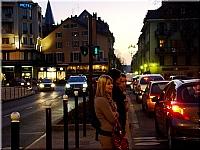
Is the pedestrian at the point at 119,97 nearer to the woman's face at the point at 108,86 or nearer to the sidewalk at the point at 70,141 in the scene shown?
the woman's face at the point at 108,86

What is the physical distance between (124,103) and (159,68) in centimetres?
7086

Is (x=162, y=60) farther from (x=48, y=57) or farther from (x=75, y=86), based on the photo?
(x=75, y=86)

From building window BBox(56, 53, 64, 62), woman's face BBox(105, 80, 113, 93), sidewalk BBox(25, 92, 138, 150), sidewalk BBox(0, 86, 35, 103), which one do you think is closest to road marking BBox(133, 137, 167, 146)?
sidewalk BBox(25, 92, 138, 150)

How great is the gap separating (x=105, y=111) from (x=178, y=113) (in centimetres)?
315

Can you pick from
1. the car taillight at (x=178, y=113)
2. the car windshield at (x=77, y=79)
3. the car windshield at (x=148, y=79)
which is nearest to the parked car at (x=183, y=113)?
the car taillight at (x=178, y=113)

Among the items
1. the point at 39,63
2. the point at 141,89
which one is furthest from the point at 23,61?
the point at 141,89

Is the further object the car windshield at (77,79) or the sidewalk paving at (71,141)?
the car windshield at (77,79)

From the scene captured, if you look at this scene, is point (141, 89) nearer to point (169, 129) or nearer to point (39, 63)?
point (169, 129)

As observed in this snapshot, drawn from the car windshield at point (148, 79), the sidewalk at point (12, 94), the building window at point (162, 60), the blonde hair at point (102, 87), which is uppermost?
the building window at point (162, 60)

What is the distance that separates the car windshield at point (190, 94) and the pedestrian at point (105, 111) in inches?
125

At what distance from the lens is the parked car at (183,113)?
8.77 meters

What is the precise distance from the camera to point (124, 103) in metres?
7.43

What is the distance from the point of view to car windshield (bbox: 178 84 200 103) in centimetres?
918

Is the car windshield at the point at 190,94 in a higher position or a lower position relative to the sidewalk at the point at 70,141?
higher
